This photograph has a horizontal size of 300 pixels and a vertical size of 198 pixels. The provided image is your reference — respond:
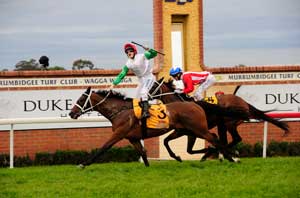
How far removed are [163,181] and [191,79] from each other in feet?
12.1

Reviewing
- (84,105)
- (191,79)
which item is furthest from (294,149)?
(84,105)

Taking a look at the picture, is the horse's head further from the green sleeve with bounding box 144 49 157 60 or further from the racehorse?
the racehorse

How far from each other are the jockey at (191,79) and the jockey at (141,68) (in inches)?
25.5

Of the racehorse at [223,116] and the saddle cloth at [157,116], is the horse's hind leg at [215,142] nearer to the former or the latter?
the saddle cloth at [157,116]

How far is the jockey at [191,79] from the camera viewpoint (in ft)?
45.9

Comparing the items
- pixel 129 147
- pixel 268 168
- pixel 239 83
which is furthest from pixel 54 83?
pixel 268 168

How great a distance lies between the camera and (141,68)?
526 inches

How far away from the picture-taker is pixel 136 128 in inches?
500

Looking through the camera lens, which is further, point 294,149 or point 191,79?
point 294,149

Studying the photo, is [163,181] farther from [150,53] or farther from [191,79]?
[191,79]

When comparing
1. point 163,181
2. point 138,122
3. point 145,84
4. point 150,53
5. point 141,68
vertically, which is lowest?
point 163,181

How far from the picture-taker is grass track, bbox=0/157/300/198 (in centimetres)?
987

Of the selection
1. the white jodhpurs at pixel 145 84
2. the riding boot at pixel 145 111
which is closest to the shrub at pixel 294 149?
the white jodhpurs at pixel 145 84

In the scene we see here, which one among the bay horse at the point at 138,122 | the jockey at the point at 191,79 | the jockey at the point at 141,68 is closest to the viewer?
the bay horse at the point at 138,122
